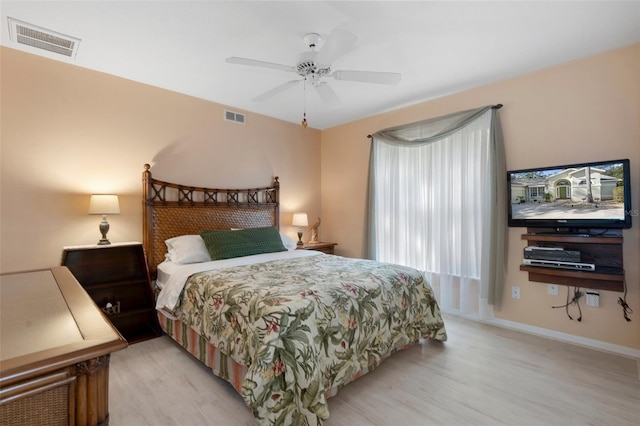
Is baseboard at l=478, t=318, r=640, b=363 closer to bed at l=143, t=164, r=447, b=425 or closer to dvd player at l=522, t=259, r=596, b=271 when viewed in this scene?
dvd player at l=522, t=259, r=596, b=271

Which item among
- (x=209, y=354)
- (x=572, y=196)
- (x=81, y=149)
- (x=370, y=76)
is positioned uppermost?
(x=370, y=76)

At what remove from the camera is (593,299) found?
268 centimetres

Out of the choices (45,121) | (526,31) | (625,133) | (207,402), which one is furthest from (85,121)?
A: (625,133)

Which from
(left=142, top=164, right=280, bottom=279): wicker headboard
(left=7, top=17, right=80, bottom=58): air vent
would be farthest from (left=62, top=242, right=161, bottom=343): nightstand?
(left=7, top=17, right=80, bottom=58): air vent

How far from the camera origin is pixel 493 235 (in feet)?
10.3

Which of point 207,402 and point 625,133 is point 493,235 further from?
point 207,402

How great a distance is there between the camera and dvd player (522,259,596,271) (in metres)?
2.58

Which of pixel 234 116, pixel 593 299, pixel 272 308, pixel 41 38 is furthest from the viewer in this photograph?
pixel 234 116

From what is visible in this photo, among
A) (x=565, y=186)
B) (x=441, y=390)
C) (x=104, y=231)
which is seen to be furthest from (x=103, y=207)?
(x=565, y=186)

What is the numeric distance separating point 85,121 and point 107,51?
76 centimetres

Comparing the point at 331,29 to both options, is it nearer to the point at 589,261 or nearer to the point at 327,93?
the point at 327,93

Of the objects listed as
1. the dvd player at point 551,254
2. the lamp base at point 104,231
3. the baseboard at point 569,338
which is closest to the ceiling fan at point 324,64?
the lamp base at point 104,231

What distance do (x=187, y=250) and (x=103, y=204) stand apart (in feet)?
2.83

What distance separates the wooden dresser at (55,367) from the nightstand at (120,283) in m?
2.06
